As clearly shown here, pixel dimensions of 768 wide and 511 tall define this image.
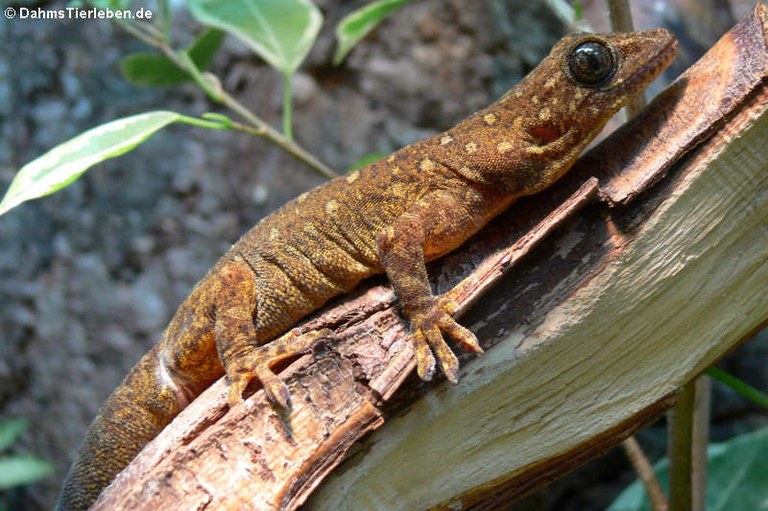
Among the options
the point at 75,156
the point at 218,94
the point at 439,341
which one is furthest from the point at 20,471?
the point at 439,341

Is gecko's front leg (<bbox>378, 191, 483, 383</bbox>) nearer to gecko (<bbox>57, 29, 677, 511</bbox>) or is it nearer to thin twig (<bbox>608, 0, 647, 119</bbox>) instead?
gecko (<bbox>57, 29, 677, 511</bbox>)

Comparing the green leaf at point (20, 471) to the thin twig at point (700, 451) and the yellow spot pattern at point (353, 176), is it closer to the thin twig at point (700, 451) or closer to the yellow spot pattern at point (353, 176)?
the yellow spot pattern at point (353, 176)

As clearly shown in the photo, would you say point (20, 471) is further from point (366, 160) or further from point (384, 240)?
point (384, 240)

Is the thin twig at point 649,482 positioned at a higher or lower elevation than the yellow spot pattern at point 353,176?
lower

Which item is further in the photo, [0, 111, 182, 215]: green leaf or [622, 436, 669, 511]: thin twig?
[622, 436, 669, 511]: thin twig

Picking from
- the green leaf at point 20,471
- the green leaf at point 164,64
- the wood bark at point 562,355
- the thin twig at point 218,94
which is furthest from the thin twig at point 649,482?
the green leaf at point 20,471

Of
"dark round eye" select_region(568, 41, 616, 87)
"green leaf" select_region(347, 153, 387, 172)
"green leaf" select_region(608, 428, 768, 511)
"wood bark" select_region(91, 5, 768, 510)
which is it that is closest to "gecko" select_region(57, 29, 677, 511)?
"dark round eye" select_region(568, 41, 616, 87)

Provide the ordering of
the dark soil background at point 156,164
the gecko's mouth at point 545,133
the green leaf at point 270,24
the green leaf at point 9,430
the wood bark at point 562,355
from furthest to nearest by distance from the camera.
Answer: the dark soil background at point 156,164, the green leaf at point 9,430, the green leaf at point 270,24, the gecko's mouth at point 545,133, the wood bark at point 562,355
